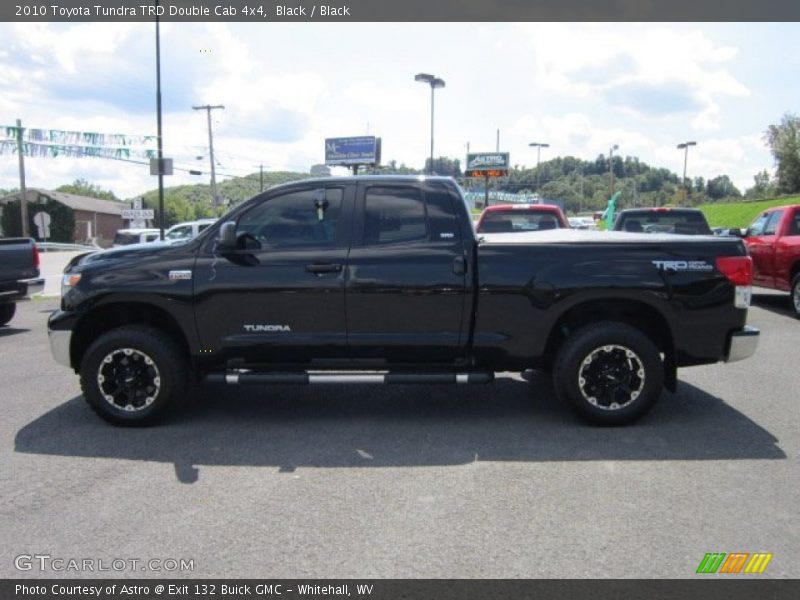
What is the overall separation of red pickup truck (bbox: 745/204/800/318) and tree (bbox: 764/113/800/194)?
184 feet

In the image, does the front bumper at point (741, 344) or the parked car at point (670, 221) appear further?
the parked car at point (670, 221)

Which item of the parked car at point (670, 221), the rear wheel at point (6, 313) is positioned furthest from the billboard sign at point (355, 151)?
the rear wheel at point (6, 313)

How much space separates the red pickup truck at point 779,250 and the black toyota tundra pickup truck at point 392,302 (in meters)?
7.00

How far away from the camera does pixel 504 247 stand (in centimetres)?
562

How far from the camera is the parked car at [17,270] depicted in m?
10.5

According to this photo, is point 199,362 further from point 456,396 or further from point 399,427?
point 456,396

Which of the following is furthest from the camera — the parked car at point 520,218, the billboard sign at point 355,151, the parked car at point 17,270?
the billboard sign at point 355,151

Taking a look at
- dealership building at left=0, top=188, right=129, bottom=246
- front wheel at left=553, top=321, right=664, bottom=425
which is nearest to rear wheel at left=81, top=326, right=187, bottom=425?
front wheel at left=553, top=321, right=664, bottom=425

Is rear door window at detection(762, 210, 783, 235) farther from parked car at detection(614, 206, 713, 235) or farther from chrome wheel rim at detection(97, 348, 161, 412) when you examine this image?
chrome wheel rim at detection(97, 348, 161, 412)

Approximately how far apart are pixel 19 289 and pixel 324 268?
7.32 metres

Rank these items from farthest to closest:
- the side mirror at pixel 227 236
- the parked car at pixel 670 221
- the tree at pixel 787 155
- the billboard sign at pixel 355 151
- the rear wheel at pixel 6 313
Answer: the tree at pixel 787 155 → the billboard sign at pixel 355 151 → the parked car at pixel 670 221 → the rear wheel at pixel 6 313 → the side mirror at pixel 227 236

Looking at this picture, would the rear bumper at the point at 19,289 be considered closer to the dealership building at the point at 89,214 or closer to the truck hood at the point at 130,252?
the truck hood at the point at 130,252

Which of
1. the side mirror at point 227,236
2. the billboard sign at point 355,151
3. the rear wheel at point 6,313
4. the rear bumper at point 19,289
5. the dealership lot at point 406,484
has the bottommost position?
the dealership lot at point 406,484
